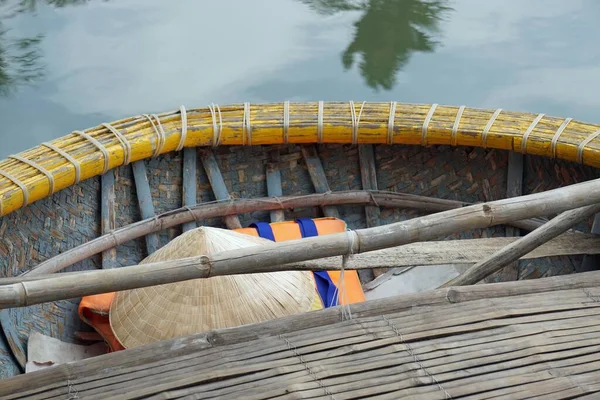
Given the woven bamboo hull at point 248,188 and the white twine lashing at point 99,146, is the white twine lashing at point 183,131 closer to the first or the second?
the woven bamboo hull at point 248,188

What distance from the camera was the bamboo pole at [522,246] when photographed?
2.27 meters

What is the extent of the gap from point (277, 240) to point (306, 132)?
0.34m

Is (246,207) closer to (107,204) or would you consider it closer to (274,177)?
(274,177)

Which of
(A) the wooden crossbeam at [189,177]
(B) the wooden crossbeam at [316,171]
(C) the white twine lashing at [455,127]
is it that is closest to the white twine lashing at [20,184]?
(A) the wooden crossbeam at [189,177]

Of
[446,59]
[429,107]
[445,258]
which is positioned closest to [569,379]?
[445,258]

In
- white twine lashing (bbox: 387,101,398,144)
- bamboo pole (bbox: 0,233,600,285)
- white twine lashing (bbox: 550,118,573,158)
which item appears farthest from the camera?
white twine lashing (bbox: 387,101,398,144)

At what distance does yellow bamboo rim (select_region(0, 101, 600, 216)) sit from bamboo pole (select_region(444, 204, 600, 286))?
438 millimetres

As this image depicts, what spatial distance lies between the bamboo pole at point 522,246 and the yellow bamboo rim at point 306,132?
0.44 metres

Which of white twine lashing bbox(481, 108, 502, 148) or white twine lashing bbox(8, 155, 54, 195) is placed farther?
white twine lashing bbox(481, 108, 502, 148)

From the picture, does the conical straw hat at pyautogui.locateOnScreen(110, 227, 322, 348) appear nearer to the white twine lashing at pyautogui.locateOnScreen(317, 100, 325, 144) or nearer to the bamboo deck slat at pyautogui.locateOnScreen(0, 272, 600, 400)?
the white twine lashing at pyautogui.locateOnScreen(317, 100, 325, 144)

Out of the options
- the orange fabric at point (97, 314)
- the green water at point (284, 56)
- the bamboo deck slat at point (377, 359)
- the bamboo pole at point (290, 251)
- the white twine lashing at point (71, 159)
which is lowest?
the green water at point (284, 56)

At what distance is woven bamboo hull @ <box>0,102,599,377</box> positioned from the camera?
2.73 meters

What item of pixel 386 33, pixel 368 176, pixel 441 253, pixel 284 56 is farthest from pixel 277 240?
pixel 386 33

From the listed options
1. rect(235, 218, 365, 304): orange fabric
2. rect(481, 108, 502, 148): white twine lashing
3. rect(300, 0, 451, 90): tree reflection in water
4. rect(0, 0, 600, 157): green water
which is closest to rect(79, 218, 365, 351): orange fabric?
rect(235, 218, 365, 304): orange fabric
